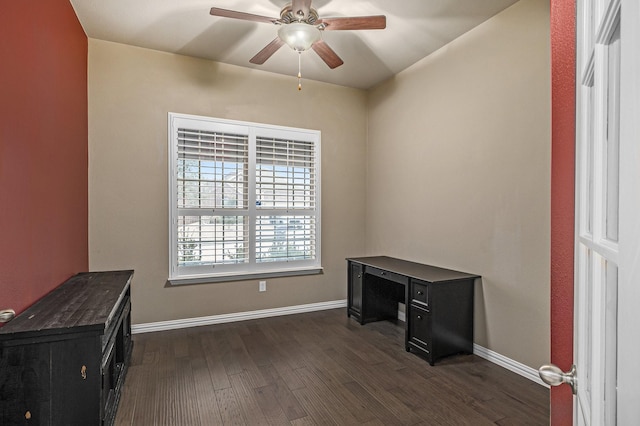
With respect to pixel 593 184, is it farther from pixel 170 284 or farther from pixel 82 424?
pixel 170 284

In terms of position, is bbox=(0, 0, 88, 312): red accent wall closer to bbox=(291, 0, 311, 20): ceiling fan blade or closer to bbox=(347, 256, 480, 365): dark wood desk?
bbox=(291, 0, 311, 20): ceiling fan blade

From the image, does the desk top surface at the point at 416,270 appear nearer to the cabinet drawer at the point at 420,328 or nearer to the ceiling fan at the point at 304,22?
the cabinet drawer at the point at 420,328

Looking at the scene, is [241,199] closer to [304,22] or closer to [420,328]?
[304,22]

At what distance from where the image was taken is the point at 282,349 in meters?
3.35

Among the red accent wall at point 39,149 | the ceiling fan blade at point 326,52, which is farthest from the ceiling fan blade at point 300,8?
the red accent wall at point 39,149

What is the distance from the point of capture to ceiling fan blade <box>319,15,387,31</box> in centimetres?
261

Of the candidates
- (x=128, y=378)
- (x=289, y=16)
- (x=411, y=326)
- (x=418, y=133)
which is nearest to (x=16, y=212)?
(x=128, y=378)

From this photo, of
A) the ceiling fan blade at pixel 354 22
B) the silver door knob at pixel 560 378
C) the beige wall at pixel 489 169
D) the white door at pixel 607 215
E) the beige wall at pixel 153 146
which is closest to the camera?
the white door at pixel 607 215

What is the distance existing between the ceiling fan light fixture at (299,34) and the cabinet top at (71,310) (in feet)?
7.57

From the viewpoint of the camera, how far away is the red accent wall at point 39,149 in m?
1.77

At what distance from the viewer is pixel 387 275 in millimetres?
3643

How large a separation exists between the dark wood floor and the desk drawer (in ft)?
2.10

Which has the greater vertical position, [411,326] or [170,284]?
[170,284]

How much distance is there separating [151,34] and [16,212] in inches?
93.5
